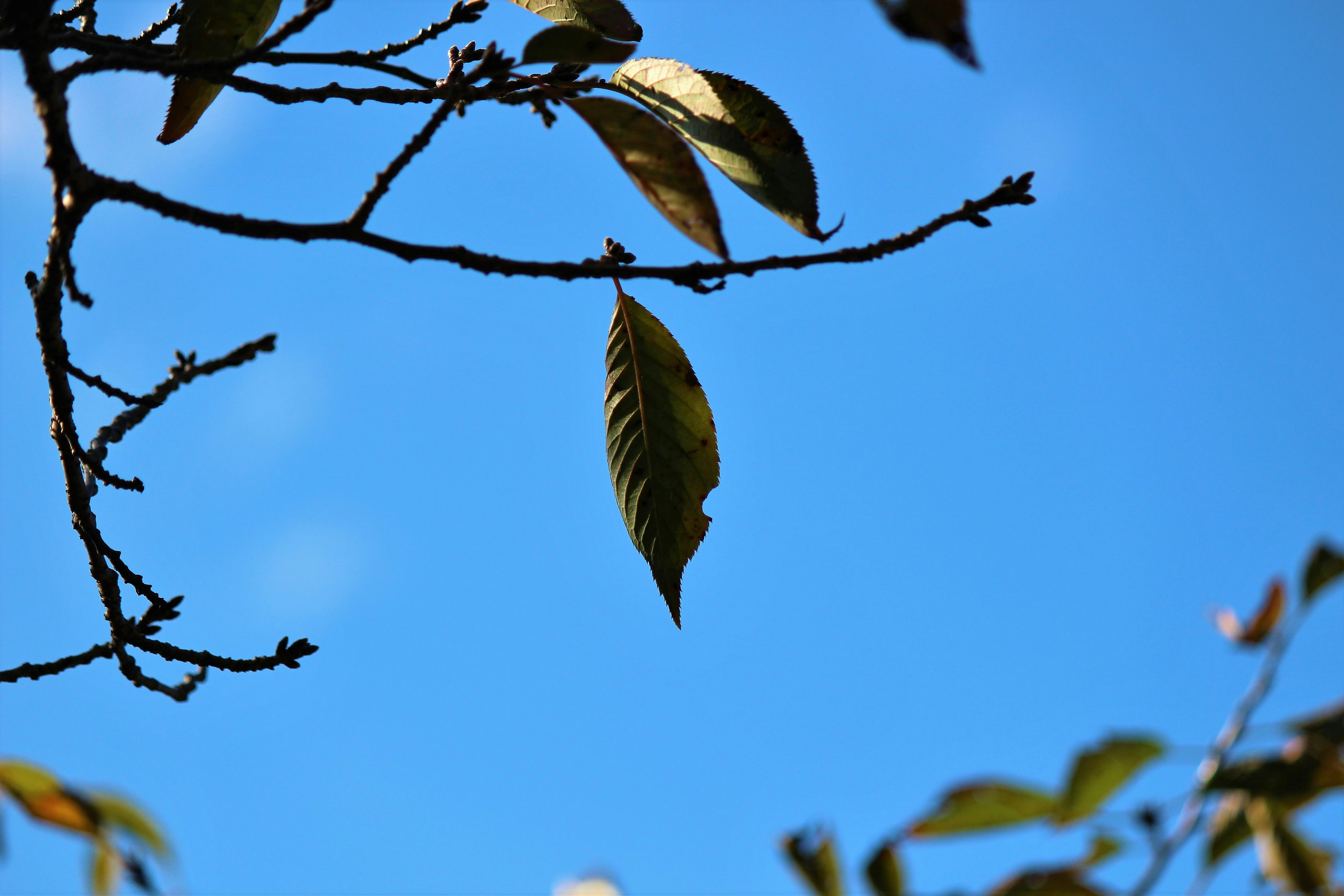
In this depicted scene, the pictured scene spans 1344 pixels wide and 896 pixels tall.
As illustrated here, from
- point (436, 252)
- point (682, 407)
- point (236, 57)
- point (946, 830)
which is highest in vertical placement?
point (236, 57)

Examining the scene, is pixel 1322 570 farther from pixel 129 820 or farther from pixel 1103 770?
pixel 129 820

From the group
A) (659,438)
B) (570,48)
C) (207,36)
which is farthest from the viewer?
(659,438)

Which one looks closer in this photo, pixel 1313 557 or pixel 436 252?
pixel 1313 557

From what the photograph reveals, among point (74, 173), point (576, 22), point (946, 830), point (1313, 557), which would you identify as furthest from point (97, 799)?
point (576, 22)

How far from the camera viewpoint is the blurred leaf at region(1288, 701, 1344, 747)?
0.73 metres

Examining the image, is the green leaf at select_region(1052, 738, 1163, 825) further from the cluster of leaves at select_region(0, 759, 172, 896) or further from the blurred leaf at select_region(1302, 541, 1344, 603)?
the cluster of leaves at select_region(0, 759, 172, 896)

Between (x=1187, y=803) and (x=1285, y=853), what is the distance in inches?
3.8

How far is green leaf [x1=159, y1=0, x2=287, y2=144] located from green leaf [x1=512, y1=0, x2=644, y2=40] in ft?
1.84

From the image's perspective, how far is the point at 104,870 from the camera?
2.34 ft

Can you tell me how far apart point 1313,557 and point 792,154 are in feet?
3.16

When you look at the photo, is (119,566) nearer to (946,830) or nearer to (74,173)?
(74,173)

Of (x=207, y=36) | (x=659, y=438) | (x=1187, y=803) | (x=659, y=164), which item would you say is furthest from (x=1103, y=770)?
(x=207, y=36)

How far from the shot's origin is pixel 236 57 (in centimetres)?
126

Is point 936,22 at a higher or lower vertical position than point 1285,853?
higher
